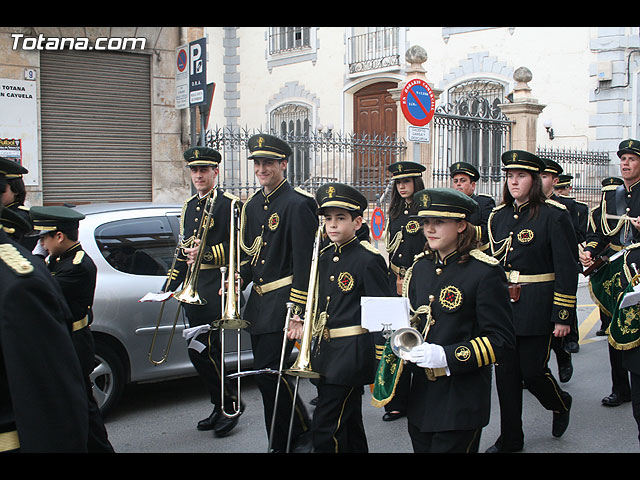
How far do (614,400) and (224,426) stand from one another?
340 centimetres

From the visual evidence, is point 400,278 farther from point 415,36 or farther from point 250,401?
point 415,36

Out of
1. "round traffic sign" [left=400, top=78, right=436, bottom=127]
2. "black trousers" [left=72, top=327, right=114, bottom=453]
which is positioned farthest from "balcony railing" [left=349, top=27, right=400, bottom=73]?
"black trousers" [left=72, top=327, right=114, bottom=453]

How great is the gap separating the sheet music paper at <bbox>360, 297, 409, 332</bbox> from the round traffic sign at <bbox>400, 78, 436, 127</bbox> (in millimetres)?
7168

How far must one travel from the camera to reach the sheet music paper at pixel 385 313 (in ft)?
10.7

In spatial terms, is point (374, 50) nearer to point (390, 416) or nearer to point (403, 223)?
point (403, 223)

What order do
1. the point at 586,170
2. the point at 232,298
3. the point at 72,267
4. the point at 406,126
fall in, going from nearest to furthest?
1. the point at 72,267
2. the point at 232,298
3. the point at 406,126
4. the point at 586,170

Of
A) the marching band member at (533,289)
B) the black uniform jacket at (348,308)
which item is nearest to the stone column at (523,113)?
the marching band member at (533,289)

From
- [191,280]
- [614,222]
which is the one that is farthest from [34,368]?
[614,222]

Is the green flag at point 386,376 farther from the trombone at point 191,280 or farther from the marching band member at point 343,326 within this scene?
the trombone at point 191,280

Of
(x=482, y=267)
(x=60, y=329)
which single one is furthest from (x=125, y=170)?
(x=60, y=329)

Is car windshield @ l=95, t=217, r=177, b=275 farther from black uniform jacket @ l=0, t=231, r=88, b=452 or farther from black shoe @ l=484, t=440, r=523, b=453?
black uniform jacket @ l=0, t=231, r=88, b=452

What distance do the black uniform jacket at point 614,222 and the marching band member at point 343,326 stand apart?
2850 mm

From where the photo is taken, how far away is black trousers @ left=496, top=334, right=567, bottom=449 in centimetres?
498

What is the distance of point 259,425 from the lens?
5.68m
